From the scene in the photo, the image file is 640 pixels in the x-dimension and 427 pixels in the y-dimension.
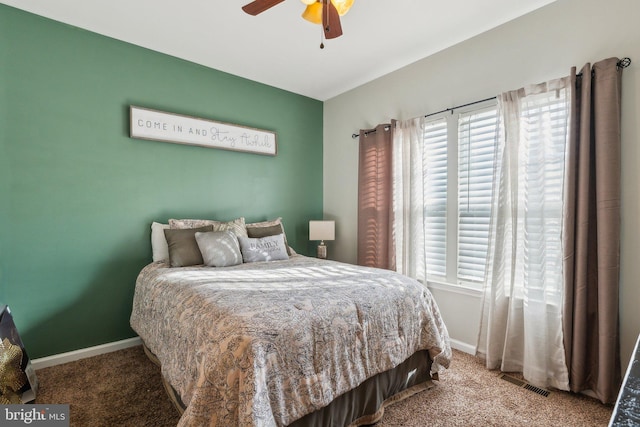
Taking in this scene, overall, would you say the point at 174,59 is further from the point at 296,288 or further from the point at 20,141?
the point at 296,288

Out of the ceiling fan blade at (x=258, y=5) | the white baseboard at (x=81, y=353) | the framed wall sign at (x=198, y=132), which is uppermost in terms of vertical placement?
the ceiling fan blade at (x=258, y=5)

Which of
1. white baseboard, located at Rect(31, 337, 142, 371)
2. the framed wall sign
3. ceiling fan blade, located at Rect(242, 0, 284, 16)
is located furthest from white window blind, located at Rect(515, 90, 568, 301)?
white baseboard, located at Rect(31, 337, 142, 371)

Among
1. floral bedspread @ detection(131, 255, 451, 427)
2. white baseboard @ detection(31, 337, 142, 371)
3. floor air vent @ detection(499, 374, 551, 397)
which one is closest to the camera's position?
floral bedspread @ detection(131, 255, 451, 427)

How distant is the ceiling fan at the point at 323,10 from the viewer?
1.84m

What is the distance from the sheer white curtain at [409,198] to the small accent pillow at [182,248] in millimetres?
1905

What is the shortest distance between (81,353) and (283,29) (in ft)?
10.4

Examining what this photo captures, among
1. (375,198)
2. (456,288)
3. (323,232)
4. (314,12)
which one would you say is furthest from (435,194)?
(314,12)

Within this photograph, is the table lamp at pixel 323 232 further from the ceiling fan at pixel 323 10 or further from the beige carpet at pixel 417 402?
the ceiling fan at pixel 323 10

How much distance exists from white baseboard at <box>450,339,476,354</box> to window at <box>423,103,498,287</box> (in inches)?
20.6

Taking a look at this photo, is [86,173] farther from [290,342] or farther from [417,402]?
[417,402]

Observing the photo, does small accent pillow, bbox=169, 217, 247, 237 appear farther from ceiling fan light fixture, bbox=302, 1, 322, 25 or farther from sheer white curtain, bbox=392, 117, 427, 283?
ceiling fan light fixture, bbox=302, 1, 322, 25

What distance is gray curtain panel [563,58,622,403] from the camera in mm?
1978

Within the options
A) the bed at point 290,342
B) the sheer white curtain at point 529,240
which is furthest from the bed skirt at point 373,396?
the sheer white curtain at point 529,240

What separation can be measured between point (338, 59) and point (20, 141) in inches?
108
